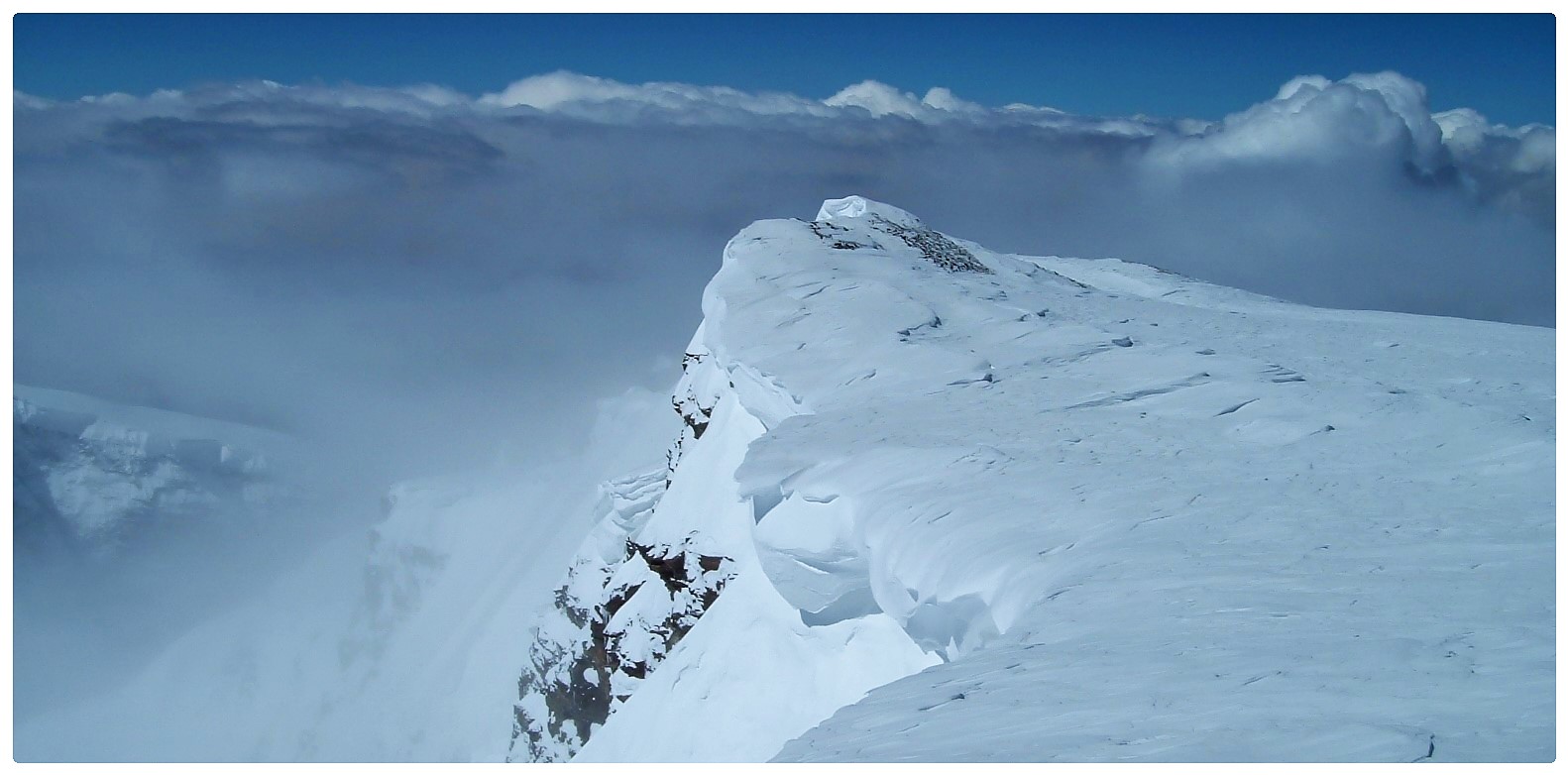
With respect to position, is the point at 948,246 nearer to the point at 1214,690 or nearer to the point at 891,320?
the point at 891,320

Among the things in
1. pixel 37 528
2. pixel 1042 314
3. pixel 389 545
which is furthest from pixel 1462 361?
pixel 37 528

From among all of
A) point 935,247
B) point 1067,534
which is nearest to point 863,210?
point 935,247

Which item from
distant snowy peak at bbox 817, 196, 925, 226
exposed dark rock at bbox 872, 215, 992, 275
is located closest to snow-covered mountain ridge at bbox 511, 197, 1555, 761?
exposed dark rock at bbox 872, 215, 992, 275

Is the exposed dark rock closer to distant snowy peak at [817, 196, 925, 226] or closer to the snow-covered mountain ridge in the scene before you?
distant snowy peak at [817, 196, 925, 226]

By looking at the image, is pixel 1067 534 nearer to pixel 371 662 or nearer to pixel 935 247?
pixel 935 247

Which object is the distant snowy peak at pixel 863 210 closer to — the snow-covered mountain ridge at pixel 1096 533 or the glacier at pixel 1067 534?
the glacier at pixel 1067 534

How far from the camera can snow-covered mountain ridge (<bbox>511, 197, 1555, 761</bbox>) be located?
4.58 meters

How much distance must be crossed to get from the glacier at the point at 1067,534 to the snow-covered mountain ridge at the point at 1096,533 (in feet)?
0.11

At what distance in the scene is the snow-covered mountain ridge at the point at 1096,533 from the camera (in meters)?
4.58

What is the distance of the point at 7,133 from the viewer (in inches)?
313

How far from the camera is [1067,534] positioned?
7145 mm

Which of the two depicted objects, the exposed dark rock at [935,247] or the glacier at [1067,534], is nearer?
the glacier at [1067,534]

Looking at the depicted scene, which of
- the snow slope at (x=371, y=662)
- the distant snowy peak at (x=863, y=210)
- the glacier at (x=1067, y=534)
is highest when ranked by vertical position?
the distant snowy peak at (x=863, y=210)

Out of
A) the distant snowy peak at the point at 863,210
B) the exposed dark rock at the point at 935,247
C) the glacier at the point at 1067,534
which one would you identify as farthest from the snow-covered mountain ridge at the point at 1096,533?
the distant snowy peak at the point at 863,210
